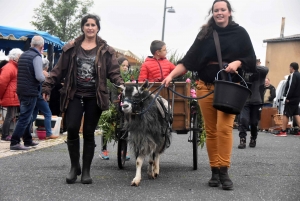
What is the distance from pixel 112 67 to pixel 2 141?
19.5 feet

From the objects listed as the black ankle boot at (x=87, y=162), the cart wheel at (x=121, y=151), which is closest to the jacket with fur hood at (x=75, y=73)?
the black ankle boot at (x=87, y=162)

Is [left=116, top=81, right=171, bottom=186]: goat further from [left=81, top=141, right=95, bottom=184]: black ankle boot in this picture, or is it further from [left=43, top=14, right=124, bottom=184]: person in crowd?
[left=81, top=141, right=95, bottom=184]: black ankle boot

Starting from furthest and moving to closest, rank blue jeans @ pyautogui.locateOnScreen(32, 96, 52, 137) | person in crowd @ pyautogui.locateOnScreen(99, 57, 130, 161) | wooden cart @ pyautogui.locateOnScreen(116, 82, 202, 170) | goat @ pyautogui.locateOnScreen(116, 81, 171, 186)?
blue jeans @ pyautogui.locateOnScreen(32, 96, 52, 137)
person in crowd @ pyautogui.locateOnScreen(99, 57, 130, 161)
wooden cart @ pyautogui.locateOnScreen(116, 82, 202, 170)
goat @ pyautogui.locateOnScreen(116, 81, 171, 186)

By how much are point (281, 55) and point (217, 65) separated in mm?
37317

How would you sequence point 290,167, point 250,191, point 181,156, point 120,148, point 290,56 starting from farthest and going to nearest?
1. point 290,56
2. point 181,156
3. point 290,167
4. point 120,148
5. point 250,191

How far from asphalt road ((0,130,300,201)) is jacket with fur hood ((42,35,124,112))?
1.03 meters

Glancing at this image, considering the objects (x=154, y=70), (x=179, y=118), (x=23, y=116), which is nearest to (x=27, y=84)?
(x=23, y=116)

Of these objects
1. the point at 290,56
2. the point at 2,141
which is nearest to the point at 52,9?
the point at 290,56

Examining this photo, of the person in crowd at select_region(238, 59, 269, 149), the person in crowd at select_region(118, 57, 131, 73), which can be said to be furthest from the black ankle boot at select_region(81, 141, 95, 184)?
the person in crowd at select_region(238, 59, 269, 149)

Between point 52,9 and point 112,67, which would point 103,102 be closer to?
point 112,67

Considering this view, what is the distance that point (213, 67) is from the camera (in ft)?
22.7

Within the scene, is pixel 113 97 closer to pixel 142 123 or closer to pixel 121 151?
pixel 121 151

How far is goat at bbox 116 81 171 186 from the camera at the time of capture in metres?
7.17

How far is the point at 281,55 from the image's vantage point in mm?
42969
